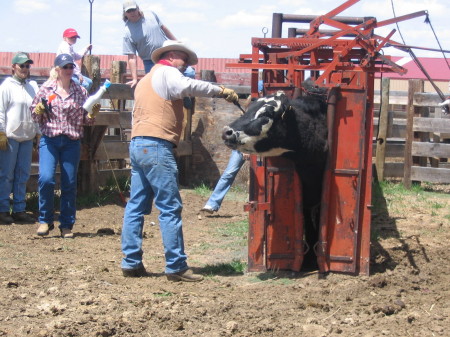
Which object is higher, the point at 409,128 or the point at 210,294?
the point at 409,128

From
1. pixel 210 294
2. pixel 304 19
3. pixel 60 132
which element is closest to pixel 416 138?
pixel 304 19

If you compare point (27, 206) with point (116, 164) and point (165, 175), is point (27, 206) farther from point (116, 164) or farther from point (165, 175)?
point (165, 175)

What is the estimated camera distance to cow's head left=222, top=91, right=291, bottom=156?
591 centimetres

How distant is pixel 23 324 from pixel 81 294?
751 mm

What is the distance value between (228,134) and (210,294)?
132 cm

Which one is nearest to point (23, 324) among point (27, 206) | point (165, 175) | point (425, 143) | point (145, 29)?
point (165, 175)

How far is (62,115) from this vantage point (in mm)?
7875

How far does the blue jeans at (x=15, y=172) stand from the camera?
8.72m

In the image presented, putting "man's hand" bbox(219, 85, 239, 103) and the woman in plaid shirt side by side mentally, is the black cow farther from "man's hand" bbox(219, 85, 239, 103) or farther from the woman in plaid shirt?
the woman in plaid shirt

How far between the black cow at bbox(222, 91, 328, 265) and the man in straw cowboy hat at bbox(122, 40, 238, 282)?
0.41 metres

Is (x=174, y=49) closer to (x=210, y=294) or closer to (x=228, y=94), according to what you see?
(x=228, y=94)

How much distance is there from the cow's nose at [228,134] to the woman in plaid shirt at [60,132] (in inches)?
104

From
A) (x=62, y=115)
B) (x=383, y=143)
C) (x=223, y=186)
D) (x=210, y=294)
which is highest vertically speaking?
(x=62, y=115)

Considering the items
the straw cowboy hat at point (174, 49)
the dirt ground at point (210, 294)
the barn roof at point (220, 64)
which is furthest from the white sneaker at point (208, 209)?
the barn roof at point (220, 64)
